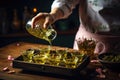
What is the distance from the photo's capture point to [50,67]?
1.31m

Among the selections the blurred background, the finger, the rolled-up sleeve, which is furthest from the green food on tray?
the blurred background

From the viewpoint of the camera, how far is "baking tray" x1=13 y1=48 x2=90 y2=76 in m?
1.29

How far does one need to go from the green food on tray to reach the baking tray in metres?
0.03

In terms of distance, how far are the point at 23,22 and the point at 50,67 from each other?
1.83 metres

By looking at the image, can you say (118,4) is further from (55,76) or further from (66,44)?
(66,44)

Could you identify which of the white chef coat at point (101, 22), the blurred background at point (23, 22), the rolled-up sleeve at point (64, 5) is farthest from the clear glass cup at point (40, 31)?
the blurred background at point (23, 22)

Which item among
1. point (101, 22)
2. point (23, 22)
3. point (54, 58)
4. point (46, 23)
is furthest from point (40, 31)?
point (23, 22)

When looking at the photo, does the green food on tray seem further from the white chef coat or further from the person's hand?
the white chef coat

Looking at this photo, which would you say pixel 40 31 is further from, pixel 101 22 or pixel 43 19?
pixel 101 22

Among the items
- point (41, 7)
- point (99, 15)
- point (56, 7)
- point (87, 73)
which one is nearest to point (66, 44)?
point (41, 7)

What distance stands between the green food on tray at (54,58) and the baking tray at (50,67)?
0.03m

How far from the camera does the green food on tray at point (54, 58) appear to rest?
134 centimetres

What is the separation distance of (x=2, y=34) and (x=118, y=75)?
1.91m

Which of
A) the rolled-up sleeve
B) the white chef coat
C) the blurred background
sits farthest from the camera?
the blurred background
